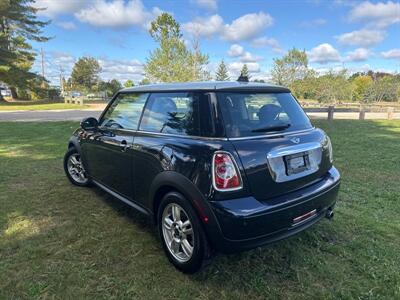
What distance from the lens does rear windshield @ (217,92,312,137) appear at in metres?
2.62

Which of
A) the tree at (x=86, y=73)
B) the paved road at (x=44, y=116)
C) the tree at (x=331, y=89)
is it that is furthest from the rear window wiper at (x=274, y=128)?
the tree at (x=86, y=73)

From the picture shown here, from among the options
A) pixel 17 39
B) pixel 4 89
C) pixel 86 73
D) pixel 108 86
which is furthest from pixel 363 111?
pixel 86 73

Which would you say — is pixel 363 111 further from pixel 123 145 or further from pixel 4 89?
pixel 4 89

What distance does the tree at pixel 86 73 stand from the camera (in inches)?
2429

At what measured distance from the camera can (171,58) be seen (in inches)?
1067

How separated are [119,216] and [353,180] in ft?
12.9

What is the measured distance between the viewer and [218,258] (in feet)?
9.86

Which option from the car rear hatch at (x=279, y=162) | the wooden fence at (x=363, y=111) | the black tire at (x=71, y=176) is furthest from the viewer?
the wooden fence at (x=363, y=111)

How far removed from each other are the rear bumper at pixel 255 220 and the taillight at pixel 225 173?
11cm

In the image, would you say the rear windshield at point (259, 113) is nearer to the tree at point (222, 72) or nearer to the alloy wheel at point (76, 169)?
the alloy wheel at point (76, 169)

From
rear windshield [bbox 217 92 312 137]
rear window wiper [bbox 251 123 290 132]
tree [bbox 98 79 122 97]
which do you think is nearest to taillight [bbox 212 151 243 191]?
rear windshield [bbox 217 92 312 137]

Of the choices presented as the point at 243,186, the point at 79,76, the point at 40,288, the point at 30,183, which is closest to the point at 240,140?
the point at 243,186

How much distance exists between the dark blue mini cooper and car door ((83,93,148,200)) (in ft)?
0.07

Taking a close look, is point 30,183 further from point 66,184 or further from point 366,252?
point 366,252
